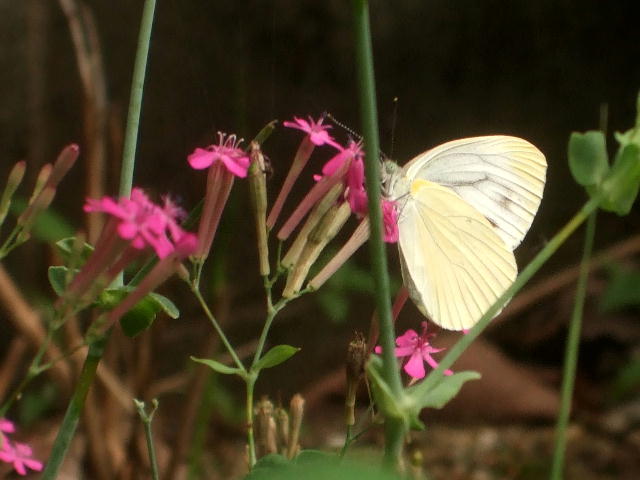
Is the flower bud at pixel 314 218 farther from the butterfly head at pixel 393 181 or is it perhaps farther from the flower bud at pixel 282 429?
the butterfly head at pixel 393 181

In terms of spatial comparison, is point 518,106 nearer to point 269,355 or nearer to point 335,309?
point 335,309

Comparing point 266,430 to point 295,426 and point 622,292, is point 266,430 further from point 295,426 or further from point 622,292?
point 622,292

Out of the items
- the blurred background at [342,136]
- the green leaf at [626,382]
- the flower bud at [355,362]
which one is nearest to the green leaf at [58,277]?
the flower bud at [355,362]

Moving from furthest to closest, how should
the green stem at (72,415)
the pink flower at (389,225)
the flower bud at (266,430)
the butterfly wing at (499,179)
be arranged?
1. the butterfly wing at (499,179)
2. the pink flower at (389,225)
3. the flower bud at (266,430)
4. the green stem at (72,415)

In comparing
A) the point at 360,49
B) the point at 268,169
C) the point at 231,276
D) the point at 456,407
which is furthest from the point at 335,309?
the point at 360,49

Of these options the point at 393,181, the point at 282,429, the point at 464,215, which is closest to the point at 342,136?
the point at 464,215

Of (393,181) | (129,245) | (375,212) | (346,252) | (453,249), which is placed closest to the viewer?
(375,212)

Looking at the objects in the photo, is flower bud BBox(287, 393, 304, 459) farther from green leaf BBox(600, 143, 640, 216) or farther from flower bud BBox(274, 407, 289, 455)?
green leaf BBox(600, 143, 640, 216)
